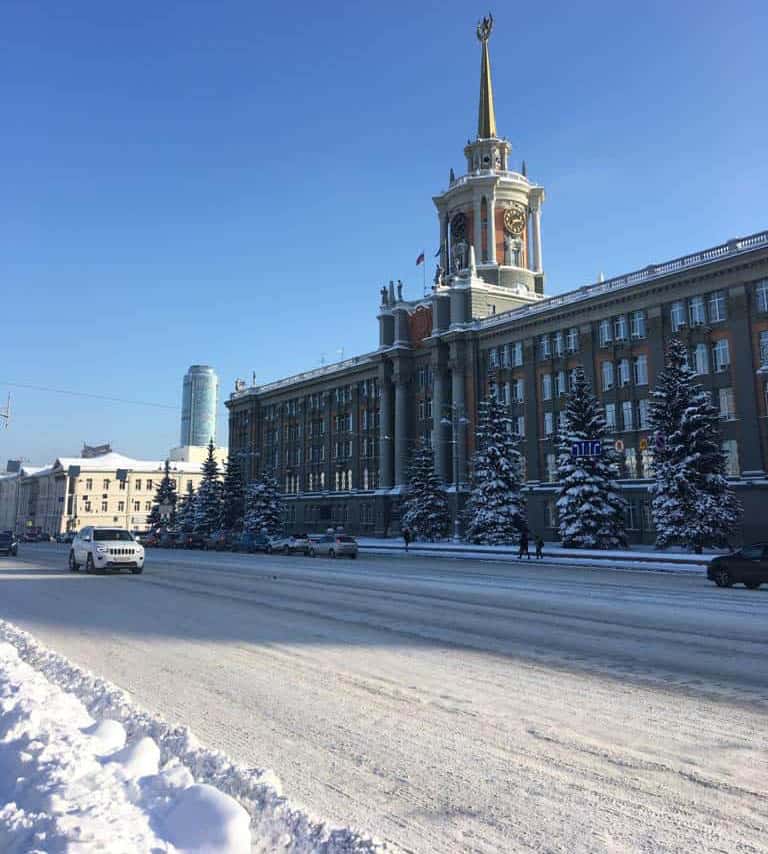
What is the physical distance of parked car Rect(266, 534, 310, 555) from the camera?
45.5m

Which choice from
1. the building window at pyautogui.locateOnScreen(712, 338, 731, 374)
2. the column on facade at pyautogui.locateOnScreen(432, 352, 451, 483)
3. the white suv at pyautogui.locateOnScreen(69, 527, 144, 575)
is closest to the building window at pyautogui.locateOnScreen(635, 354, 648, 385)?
the building window at pyautogui.locateOnScreen(712, 338, 731, 374)

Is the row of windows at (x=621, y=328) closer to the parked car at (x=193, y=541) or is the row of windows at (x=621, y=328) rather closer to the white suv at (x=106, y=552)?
the parked car at (x=193, y=541)

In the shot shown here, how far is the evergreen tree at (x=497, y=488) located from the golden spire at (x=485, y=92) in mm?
45337

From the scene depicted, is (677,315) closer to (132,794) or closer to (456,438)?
(456,438)

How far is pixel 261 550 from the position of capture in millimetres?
49844

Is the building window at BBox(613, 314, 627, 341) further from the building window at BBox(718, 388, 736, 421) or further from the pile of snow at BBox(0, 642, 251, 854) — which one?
the pile of snow at BBox(0, 642, 251, 854)

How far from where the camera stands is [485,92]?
83.9 metres

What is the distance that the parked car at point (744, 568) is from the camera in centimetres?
2061

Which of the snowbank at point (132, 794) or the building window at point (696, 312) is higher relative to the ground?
the building window at point (696, 312)

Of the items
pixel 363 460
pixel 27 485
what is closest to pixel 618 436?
pixel 363 460

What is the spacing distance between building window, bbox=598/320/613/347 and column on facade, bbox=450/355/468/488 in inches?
525

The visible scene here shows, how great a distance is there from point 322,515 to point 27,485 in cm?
9958

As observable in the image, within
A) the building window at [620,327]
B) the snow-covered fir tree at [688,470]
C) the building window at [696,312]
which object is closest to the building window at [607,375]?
the building window at [620,327]

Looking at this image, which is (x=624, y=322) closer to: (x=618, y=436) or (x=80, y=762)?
(x=618, y=436)
